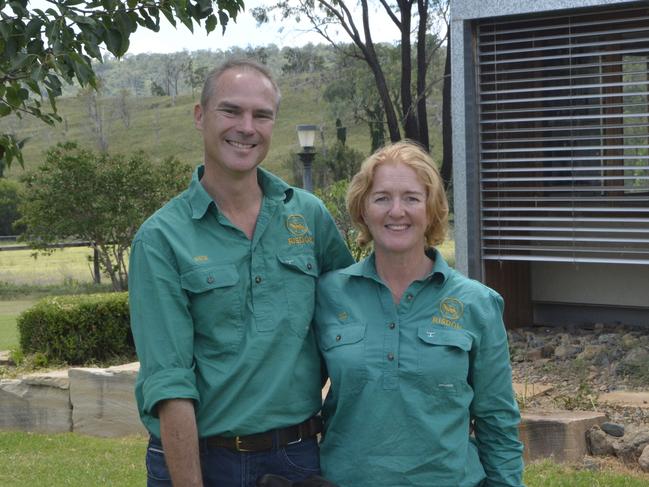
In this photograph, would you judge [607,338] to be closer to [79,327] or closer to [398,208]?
[79,327]

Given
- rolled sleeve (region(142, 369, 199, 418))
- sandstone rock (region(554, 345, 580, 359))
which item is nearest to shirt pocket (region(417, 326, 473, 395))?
rolled sleeve (region(142, 369, 199, 418))

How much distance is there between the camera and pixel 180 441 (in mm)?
2836

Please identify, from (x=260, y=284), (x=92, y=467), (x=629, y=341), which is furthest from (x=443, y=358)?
(x=629, y=341)

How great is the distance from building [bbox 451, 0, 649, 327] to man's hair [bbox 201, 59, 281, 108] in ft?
18.3

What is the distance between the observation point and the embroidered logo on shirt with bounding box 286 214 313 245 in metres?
3.14

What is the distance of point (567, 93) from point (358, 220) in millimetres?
6220

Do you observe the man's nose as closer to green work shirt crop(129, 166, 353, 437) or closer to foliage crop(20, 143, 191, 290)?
green work shirt crop(129, 166, 353, 437)

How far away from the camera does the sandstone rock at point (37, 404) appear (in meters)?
8.59

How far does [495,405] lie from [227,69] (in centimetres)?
124

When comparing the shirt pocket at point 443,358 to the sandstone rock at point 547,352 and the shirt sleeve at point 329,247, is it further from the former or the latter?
the sandstone rock at point 547,352

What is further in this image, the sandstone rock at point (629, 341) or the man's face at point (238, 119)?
the sandstone rock at point (629, 341)

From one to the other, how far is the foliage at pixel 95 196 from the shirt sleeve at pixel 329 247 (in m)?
19.2

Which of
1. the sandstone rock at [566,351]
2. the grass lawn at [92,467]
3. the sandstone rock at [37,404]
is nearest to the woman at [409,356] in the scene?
the grass lawn at [92,467]

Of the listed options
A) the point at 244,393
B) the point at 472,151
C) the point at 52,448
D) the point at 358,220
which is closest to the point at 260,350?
the point at 244,393
